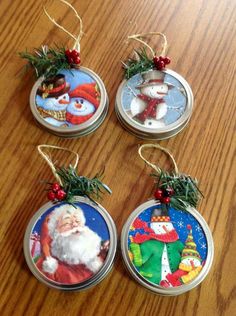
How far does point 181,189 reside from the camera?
773 mm

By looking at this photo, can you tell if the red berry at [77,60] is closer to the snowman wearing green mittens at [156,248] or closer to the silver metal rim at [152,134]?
the silver metal rim at [152,134]

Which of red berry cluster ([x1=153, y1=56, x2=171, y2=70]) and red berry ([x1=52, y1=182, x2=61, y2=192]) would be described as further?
red berry cluster ([x1=153, y1=56, x2=171, y2=70])

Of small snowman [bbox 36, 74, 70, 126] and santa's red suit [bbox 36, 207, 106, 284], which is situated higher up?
small snowman [bbox 36, 74, 70, 126]

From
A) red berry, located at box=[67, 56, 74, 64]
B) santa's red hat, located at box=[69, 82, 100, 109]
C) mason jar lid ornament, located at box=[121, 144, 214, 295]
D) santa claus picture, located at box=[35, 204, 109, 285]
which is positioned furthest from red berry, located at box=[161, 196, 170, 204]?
red berry, located at box=[67, 56, 74, 64]

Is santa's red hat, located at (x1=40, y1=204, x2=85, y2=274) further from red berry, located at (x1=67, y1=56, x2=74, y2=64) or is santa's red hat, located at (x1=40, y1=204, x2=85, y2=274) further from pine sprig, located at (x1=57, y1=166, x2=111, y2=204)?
red berry, located at (x1=67, y1=56, x2=74, y2=64)

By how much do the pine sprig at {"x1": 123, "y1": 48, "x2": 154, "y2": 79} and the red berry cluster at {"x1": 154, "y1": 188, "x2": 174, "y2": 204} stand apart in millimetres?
239

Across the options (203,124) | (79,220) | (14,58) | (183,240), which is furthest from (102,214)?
(14,58)

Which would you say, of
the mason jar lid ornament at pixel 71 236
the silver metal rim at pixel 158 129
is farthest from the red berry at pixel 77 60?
the mason jar lid ornament at pixel 71 236

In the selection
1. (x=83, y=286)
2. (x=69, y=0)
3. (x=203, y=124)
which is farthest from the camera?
(x=69, y=0)

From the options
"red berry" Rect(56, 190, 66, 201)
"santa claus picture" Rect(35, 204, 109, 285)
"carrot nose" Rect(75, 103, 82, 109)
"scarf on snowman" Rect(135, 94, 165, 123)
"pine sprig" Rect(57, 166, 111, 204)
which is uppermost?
"scarf on snowman" Rect(135, 94, 165, 123)

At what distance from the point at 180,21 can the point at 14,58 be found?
13.6 inches

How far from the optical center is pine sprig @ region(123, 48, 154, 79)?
2.84 feet

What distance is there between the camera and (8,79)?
88cm

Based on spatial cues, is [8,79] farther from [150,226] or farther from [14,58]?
[150,226]
